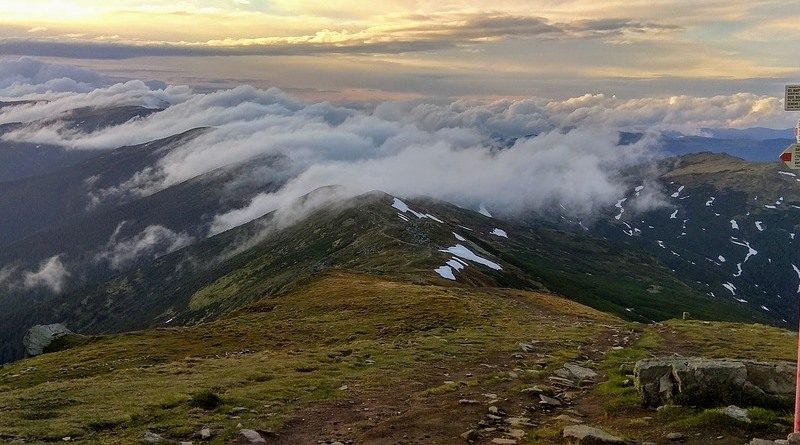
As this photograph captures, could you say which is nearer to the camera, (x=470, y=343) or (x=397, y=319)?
(x=470, y=343)

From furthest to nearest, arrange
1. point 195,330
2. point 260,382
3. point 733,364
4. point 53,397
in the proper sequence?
1. point 195,330
2. point 260,382
3. point 53,397
4. point 733,364

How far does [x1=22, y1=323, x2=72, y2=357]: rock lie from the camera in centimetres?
5531

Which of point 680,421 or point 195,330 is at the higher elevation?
point 680,421

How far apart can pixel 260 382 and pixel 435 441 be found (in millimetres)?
13350

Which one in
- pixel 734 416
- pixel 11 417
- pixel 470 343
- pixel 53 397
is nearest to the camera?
pixel 734 416

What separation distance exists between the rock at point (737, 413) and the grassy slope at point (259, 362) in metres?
11.5

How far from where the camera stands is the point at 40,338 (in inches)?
2227

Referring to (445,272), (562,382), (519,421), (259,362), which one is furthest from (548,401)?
(445,272)

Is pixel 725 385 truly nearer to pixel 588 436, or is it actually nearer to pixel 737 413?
pixel 737 413

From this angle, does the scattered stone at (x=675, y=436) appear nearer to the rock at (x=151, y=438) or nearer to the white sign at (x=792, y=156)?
the white sign at (x=792, y=156)

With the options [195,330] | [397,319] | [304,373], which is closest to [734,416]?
[304,373]

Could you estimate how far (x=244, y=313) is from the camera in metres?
68.0

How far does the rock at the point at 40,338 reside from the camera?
2178 inches

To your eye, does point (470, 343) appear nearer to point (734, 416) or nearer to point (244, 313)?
point (734, 416)
